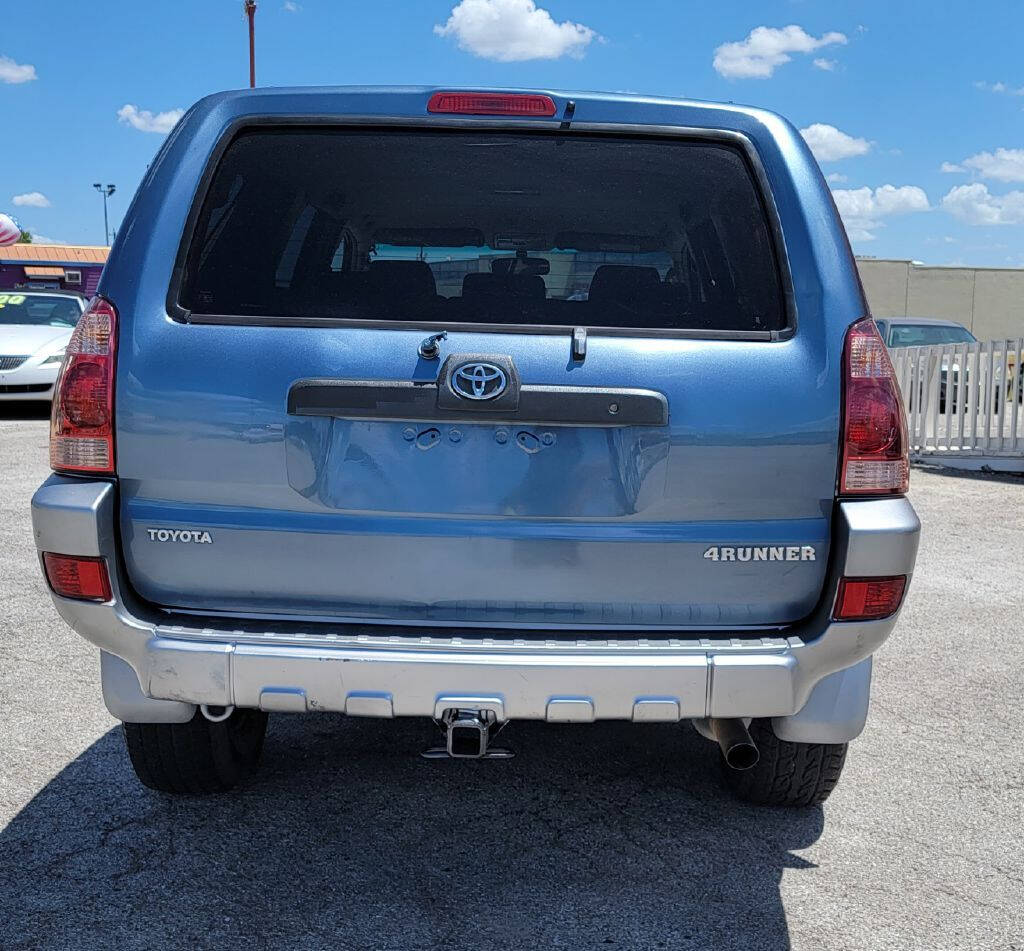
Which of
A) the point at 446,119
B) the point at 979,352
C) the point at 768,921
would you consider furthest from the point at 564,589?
the point at 979,352

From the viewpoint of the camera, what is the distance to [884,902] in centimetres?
303

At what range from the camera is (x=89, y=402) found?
2730mm

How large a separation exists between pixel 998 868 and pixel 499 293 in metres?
2.07

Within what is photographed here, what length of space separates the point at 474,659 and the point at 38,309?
14811mm

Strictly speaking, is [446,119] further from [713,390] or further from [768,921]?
[768,921]

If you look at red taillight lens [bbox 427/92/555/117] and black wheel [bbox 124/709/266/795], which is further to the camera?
black wheel [bbox 124/709/266/795]

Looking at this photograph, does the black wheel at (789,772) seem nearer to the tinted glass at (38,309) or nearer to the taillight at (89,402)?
the taillight at (89,402)

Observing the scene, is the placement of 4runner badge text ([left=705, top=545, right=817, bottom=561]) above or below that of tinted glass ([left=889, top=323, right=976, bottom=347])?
above

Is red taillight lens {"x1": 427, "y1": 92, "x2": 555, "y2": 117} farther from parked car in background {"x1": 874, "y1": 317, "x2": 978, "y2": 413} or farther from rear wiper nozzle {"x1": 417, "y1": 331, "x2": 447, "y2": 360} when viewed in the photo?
parked car in background {"x1": 874, "y1": 317, "x2": 978, "y2": 413}

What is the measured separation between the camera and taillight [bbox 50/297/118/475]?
8.92ft

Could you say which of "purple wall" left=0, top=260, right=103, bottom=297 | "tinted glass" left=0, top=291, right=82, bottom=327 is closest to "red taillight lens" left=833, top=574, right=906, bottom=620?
"tinted glass" left=0, top=291, right=82, bottom=327

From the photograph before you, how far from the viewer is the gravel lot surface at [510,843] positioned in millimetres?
2857

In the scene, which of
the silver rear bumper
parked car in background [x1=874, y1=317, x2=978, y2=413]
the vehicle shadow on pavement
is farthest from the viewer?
parked car in background [x1=874, y1=317, x2=978, y2=413]

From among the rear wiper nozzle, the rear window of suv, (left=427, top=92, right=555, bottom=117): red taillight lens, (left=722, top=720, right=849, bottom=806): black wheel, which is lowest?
(left=722, top=720, right=849, bottom=806): black wheel
